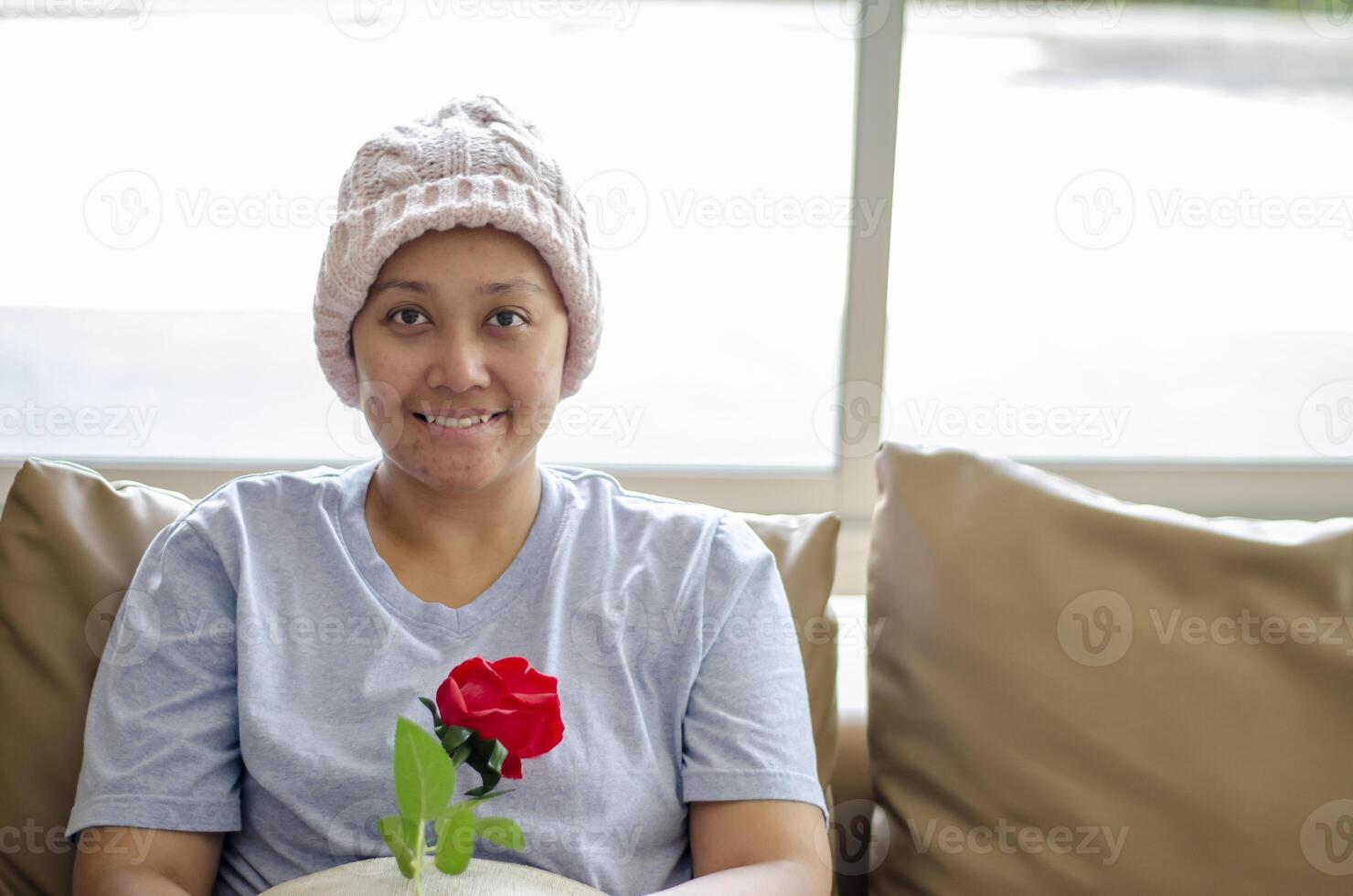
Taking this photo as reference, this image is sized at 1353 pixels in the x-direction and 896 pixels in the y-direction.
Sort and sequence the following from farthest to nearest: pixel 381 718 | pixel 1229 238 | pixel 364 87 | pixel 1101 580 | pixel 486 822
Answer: pixel 1229 238
pixel 364 87
pixel 1101 580
pixel 381 718
pixel 486 822

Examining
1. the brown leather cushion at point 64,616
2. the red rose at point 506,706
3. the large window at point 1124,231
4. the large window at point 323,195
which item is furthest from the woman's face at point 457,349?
the large window at point 1124,231

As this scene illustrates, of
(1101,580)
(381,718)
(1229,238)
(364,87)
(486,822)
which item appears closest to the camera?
(486,822)

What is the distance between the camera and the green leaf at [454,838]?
821mm

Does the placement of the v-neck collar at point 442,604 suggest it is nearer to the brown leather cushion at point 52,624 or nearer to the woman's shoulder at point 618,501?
the woman's shoulder at point 618,501

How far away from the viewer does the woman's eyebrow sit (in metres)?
1.29

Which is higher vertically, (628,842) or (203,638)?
(203,638)

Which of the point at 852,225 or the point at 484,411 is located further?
the point at 852,225

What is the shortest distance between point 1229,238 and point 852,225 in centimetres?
67

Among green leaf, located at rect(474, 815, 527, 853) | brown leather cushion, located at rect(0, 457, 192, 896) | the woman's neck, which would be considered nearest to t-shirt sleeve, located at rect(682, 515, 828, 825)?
the woman's neck

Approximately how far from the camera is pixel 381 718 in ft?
4.15

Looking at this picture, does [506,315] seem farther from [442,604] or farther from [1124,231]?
[1124,231]

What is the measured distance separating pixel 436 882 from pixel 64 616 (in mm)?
649

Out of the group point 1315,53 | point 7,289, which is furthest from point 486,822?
point 1315,53

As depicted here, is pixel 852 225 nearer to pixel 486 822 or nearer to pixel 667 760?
pixel 667 760
